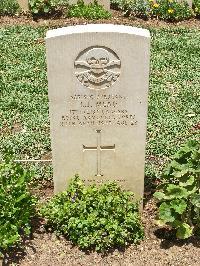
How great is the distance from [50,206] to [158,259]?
1145 millimetres

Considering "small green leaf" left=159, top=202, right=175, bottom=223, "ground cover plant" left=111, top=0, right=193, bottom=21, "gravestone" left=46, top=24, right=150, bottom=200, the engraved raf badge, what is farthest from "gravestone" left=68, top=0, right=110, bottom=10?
"small green leaf" left=159, top=202, right=175, bottom=223

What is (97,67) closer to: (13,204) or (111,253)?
(13,204)

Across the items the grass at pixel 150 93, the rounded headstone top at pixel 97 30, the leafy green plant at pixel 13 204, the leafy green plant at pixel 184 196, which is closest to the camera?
the rounded headstone top at pixel 97 30

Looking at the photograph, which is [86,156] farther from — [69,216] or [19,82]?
[19,82]

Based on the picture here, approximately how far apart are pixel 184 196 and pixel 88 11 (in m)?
7.53

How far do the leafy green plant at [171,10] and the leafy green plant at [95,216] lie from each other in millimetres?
7349

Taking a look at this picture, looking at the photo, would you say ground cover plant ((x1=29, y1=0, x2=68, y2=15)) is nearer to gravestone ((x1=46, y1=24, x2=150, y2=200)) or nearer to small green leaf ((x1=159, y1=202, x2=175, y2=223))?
gravestone ((x1=46, y1=24, x2=150, y2=200))

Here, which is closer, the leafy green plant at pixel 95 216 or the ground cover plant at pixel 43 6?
the leafy green plant at pixel 95 216

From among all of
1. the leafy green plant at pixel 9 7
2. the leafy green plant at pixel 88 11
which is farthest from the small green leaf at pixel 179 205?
the leafy green plant at pixel 9 7

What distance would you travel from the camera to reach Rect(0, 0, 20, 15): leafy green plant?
1168 cm

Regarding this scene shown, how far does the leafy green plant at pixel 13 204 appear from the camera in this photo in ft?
14.8

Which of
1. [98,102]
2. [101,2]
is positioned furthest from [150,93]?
[101,2]

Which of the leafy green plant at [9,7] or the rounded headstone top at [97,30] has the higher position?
the leafy green plant at [9,7]

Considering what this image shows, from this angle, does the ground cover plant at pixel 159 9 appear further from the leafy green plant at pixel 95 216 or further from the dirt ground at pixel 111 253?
the dirt ground at pixel 111 253
